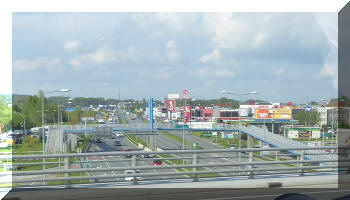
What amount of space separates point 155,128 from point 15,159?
7.70 m

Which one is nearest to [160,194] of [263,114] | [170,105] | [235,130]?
[170,105]

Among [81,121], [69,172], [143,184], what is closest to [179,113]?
[81,121]

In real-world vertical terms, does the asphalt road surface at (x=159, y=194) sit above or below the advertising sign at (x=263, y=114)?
below

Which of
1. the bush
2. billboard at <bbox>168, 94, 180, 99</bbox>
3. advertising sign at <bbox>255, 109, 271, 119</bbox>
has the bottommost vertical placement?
the bush

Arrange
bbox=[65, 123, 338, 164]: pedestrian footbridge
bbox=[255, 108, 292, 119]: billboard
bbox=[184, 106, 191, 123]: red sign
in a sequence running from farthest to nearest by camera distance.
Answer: bbox=[255, 108, 292, 119]: billboard
bbox=[184, 106, 191, 123]: red sign
bbox=[65, 123, 338, 164]: pedestrian footbridge

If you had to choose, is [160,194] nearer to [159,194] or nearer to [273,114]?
[159,194]

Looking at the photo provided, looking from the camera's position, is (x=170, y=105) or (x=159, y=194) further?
(x=170, y=105)

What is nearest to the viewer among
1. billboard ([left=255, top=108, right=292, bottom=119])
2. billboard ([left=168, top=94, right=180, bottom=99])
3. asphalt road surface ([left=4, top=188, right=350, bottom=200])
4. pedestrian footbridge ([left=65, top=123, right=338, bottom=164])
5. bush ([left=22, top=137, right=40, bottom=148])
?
asphalt road surface ([left=4, top=188, right=350, bottom=200])

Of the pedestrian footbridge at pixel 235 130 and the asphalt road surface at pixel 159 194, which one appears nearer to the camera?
the asphalt road surface at pixel 159 194

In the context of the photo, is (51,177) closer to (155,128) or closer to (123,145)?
(123,145)

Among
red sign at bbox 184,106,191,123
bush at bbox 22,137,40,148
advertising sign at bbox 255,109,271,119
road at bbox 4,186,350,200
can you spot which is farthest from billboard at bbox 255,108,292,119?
bush at bbox 22,137,40,148

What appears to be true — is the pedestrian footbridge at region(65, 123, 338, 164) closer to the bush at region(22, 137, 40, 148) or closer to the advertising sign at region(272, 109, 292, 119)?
the bush at region(22, 137, 40, 148)

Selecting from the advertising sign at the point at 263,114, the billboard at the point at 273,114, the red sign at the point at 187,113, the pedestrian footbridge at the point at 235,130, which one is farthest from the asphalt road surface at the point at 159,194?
the advertising sign at the point at 263,114

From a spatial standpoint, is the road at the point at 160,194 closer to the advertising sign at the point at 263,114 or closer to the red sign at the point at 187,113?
the red sign at the point at 187,113
